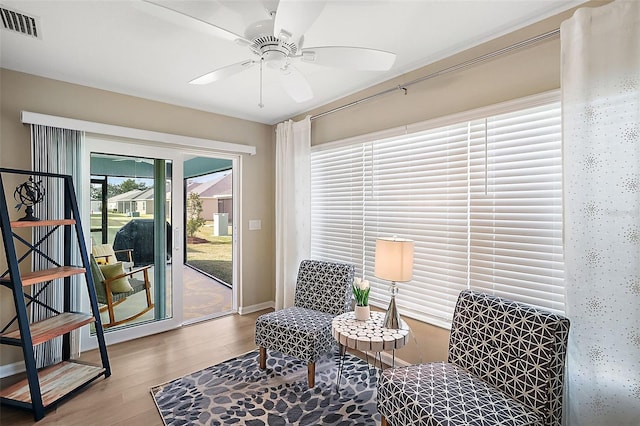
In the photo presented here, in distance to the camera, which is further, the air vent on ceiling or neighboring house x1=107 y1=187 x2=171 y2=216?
neighboring house x1=107 y1=187 x2=171 y2=216

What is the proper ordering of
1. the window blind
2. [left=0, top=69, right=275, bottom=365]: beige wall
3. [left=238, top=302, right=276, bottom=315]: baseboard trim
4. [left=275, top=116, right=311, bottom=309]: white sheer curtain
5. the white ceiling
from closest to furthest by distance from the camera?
the white ceiling
the window blind
[left=0, top=69, right=275, bottom=365]: beige wall
[left=275, top=116, right=311, bottom=309]: white sheer curtain
[left=238, top=302, right=276, bottom=315]: baseboard trim

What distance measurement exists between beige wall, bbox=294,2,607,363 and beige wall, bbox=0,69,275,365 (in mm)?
1446

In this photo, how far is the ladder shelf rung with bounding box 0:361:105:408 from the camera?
6.92ft

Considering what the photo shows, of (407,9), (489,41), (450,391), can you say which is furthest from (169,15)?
(450,391)

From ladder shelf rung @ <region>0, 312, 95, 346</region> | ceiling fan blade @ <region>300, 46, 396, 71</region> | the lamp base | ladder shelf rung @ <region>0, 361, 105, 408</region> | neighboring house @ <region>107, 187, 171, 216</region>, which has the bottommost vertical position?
ladder shelf rung @ <region>0, 361, 105, 408</region>

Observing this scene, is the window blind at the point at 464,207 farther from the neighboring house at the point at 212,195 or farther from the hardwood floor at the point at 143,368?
the neighboring house at the point at 212,195

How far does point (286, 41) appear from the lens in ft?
5.39

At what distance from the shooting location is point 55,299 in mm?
2662

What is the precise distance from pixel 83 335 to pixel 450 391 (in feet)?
10.8

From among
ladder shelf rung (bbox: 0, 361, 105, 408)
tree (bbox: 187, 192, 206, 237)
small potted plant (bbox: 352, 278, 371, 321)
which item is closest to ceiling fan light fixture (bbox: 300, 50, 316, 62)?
small potted plant (bbox: 352, 278, 371, 321)

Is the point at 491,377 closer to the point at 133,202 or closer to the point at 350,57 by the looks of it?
the point at 350,57

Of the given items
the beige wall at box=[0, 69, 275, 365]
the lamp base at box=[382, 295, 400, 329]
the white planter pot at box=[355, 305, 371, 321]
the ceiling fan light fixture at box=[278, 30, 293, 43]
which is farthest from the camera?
the beige wall at box=[0, 69, 275, 365]

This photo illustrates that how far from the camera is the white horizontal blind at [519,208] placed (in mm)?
1841

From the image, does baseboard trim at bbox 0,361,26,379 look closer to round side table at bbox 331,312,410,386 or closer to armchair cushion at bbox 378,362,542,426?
round side table at bbox 331,312,410,386
